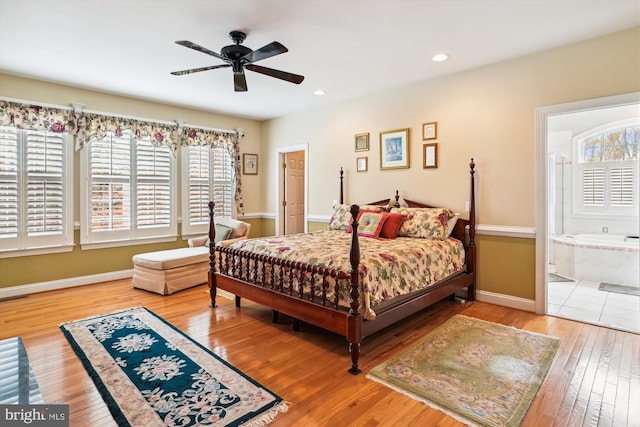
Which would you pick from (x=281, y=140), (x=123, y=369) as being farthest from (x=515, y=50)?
(x=123, y=369)

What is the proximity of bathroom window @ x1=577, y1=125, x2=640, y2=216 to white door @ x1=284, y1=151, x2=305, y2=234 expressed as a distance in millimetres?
4996

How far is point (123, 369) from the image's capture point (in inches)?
→ 97.5

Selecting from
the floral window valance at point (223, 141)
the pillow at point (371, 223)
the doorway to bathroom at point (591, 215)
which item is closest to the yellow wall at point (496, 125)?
the doorway to bathroom at point (591, 215)

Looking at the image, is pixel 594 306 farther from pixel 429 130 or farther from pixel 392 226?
pixel 429 130

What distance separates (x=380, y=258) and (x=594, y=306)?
9.58 ft

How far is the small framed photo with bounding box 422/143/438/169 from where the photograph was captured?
4.39 meters

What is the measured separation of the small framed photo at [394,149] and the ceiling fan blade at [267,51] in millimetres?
2353

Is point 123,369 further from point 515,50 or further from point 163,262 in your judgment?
point 515,50

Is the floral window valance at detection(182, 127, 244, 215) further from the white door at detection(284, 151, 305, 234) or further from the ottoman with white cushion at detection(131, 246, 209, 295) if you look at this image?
the ottoman with white cushion at detection(131, 246, 209, 295)

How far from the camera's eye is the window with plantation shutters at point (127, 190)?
191 inches

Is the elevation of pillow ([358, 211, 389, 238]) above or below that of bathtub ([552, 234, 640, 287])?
above

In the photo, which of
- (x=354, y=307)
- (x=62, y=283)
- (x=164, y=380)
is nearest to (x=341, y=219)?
(x=354, y=307)

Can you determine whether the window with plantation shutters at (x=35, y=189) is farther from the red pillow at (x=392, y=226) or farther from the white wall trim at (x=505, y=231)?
the white wall trim at (x=505, y=231)

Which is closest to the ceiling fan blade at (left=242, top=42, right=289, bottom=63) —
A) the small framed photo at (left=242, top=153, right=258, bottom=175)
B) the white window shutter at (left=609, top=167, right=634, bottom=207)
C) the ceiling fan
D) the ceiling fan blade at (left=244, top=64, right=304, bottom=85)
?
the ceiling fan
